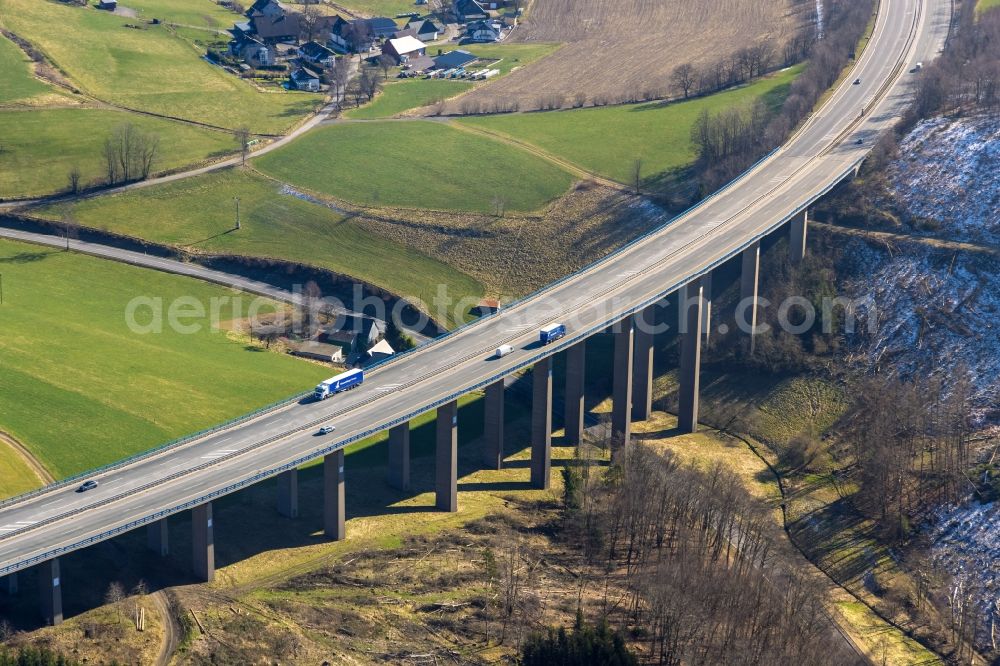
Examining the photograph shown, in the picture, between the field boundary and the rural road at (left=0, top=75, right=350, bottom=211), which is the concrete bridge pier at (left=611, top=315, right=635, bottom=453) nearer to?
the field boundary

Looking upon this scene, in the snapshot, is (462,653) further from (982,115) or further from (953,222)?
(982,115)

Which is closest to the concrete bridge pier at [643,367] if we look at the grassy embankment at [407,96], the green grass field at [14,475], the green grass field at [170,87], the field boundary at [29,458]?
the field boundary at [29,458]

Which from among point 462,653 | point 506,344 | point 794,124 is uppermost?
point 794,124

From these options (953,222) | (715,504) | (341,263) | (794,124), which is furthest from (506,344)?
(794,124)

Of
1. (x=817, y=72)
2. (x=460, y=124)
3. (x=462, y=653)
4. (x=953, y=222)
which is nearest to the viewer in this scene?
(x=462, y=653)

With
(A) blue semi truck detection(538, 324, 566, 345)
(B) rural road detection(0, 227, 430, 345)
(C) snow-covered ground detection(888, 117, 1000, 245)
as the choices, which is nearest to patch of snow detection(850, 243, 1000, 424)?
(C) snow-covered ground detection(888, 117, 1000, 245)
